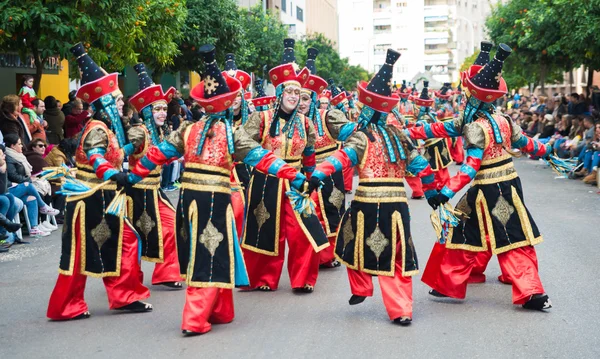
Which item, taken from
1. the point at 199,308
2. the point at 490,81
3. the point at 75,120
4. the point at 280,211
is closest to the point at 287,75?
the point at 280,211

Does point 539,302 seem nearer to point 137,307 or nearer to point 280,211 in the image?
point 280,211

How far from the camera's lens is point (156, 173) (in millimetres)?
9070

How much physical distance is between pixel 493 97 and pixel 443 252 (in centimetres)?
141

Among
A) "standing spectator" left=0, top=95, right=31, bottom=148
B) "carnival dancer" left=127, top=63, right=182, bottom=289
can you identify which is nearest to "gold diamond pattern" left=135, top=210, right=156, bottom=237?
"carnival dancer" left=127, top=63, right=182, bottom=289

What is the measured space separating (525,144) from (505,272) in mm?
1162

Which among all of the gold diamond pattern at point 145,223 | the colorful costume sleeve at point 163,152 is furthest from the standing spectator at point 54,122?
the colorful costume sleeve at point 163,152

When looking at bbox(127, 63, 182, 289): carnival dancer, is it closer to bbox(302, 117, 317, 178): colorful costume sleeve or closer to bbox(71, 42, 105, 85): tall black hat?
bbox(71, 42, 105, 85): tall black hat

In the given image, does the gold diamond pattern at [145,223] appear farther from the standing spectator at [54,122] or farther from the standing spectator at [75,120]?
the standing spectator at [54,122]

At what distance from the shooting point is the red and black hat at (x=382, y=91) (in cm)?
775

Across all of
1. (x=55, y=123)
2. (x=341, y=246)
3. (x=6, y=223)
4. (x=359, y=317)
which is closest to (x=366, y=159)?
(x=341, y=246)

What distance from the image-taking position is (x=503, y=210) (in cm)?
823

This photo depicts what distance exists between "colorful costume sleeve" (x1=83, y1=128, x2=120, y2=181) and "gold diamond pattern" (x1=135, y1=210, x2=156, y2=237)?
1.15 metres

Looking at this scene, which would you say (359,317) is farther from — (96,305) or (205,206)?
(96,305)

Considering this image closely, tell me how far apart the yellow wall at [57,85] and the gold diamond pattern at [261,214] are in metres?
16.0
